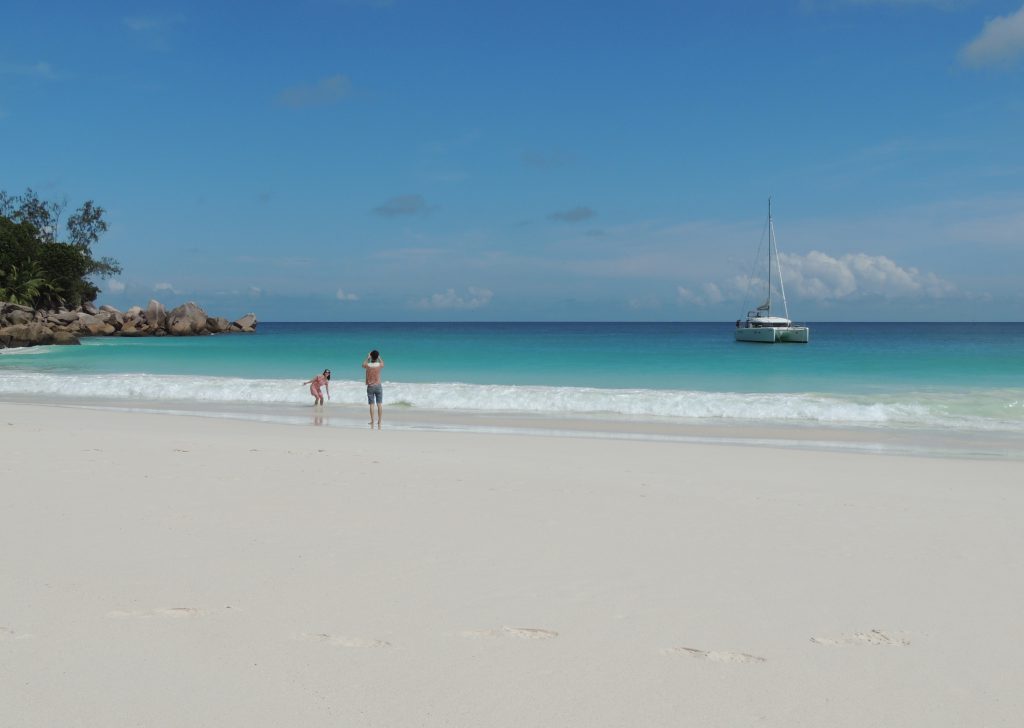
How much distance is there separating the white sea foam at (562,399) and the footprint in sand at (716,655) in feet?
49.6

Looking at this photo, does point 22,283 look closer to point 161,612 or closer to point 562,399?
point 562,399

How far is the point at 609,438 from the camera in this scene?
1408 centimetres

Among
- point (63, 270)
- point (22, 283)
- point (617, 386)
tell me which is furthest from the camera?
point (63, 270)

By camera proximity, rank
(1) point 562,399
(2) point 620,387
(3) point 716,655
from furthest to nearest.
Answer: (2) point 620,387 → (1) point 562,399 → (3) point 716,655

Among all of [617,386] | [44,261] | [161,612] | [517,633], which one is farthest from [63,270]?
[517,633]

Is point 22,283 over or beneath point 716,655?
over

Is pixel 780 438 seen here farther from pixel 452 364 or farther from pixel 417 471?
pixel 452 364

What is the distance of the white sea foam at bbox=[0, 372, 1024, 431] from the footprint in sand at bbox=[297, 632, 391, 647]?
15499 millimetres

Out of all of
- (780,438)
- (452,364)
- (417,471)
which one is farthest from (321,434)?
(452,364)

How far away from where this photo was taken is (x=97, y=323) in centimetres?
7362

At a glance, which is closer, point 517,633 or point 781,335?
point 517,633

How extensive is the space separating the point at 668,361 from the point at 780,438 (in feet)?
99.4

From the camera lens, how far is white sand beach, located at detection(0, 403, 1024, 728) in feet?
11.4

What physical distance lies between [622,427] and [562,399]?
4.92m
